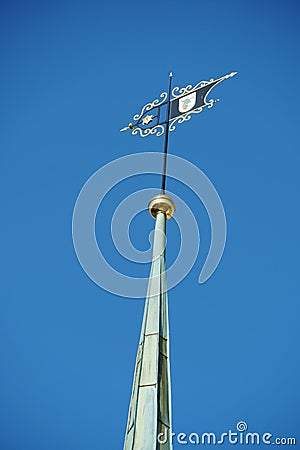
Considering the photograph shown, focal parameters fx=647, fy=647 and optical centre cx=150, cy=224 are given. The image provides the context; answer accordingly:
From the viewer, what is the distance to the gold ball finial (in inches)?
250

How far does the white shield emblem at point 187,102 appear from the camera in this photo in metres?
7.74

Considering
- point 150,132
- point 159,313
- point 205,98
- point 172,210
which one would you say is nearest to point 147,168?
point 150,132

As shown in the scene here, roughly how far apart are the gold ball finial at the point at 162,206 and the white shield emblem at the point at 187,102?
1761 millimetres

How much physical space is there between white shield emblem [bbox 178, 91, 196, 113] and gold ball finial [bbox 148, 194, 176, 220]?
5.78 ft

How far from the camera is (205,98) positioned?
7621 mm

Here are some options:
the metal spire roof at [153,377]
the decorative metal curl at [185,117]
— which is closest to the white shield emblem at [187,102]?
the decorative metal curl at [185,117]

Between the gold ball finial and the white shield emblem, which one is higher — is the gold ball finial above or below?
below

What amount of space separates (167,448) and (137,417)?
0.29 meters

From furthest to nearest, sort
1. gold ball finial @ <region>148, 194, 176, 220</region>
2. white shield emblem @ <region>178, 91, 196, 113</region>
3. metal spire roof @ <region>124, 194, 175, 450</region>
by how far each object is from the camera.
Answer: white shield emblem @ <region>178, 91, 196, 113</region> → gold ball finial @ <region>148, 194, 176, 220</region> → metal spire roof @ <region>124, 194, 175, 450</region>

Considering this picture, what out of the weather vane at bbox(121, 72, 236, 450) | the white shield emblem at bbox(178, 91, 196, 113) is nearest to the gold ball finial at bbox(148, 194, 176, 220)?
the weather vane at bbox(121, 72, 236, 450)

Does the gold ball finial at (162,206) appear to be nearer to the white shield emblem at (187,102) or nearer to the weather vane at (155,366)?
the weather vane at (155,366)

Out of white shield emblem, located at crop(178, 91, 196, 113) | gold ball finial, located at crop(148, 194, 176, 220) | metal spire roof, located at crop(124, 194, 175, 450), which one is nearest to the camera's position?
metal spire roof, located at crop(124, 194, 175, 450)

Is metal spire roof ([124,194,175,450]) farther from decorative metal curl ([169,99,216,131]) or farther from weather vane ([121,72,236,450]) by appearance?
decorative metal curl ([169,99,216,131])

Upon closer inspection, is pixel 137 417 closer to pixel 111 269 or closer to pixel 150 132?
pixel 111 269
